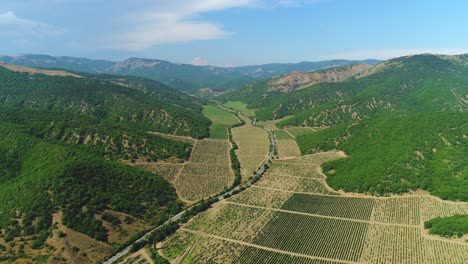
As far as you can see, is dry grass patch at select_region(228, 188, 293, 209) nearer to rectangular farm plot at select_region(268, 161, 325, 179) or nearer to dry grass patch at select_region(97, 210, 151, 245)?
rectangular farm plot at select_region(268, 161, 325, 179)

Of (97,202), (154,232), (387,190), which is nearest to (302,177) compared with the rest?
(387,190)

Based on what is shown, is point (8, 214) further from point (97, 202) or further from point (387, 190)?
point (387, 190)

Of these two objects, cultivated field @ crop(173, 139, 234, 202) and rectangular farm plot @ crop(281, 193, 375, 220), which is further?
cultivated field @ crop(173, 139, 234, 202)

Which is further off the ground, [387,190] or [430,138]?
[430,138]

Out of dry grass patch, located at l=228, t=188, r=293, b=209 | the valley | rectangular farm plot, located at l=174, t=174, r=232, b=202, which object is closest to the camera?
the valley

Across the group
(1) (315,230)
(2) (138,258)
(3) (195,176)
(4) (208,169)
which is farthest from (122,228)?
(4) (208,169)

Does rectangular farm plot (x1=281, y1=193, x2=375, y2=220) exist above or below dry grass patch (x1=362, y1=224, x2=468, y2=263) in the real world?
below

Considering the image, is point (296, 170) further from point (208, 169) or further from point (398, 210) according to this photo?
point (398, 210)

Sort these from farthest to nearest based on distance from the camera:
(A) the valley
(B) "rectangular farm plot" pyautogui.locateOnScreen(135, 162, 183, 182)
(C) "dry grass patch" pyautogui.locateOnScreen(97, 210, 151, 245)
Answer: (B) "rectangular farm plot" pyautogui.locateOnScreen(135, 162, 183, 182)
(C) "dry grass patch" pyautogui.locateOnScreen(97, 210, 151, 245)
(A) the valley

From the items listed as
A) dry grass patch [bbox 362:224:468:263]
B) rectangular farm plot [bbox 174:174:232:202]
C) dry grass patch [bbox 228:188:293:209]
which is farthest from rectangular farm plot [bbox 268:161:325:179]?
dry grass patch [bbox 362:224:468:263]

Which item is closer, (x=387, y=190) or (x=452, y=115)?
(x=387, y=190)
